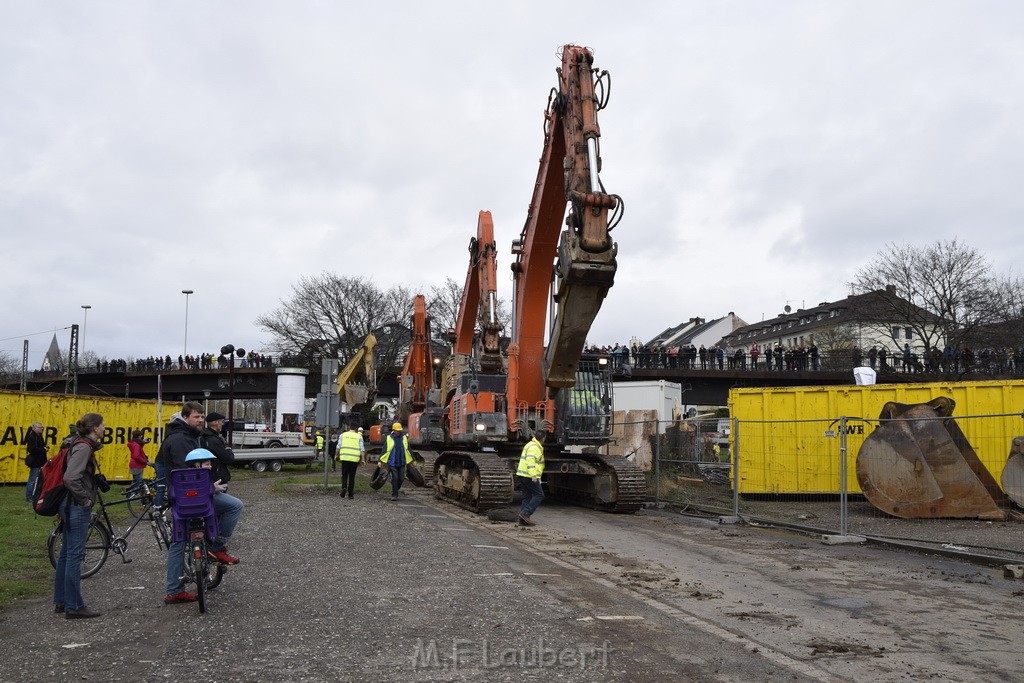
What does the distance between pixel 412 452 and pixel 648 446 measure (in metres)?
6.73

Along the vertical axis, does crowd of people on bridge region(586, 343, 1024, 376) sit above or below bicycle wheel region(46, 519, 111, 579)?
above

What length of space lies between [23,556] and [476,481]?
24.6 ft

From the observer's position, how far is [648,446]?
68.4 ft

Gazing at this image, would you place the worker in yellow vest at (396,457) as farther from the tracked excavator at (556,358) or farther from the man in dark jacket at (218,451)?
the man in dark jacket at (218,451)

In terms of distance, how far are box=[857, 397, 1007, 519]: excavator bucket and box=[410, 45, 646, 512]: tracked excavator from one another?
4.17m

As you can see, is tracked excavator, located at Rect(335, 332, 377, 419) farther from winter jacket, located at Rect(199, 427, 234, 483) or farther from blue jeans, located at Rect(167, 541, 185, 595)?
blue jeans, located at Rect(167, 541, 185, 595)

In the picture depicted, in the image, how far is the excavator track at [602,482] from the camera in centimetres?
1562

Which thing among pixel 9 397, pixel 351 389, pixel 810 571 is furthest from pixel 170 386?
pixel 810 571

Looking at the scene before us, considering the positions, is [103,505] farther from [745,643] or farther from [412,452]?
[412,452]

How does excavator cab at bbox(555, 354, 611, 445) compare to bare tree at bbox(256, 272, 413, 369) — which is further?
bare tree at bbox(256, 272, 413, 369)

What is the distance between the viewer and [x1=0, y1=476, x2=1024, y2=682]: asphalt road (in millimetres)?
5457

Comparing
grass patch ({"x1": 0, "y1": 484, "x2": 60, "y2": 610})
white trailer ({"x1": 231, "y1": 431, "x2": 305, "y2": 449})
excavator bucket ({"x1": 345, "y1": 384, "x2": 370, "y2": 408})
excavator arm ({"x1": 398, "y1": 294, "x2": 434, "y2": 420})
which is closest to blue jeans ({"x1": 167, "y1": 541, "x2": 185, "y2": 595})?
grass patch ({"x1": 0, "y1": 484, "x2": 60, "y2": 610})

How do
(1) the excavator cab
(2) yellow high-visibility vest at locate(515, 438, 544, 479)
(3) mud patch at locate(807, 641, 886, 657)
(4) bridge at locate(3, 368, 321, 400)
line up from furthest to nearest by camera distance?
(4) bridge at locate(3, 368, 321, 400)
(1) the excavator cab
(2) yellow high-visibility vest at locate(515, 438, 544, 479)
(3) mud patch at locate(807, 641, 886, 657)
